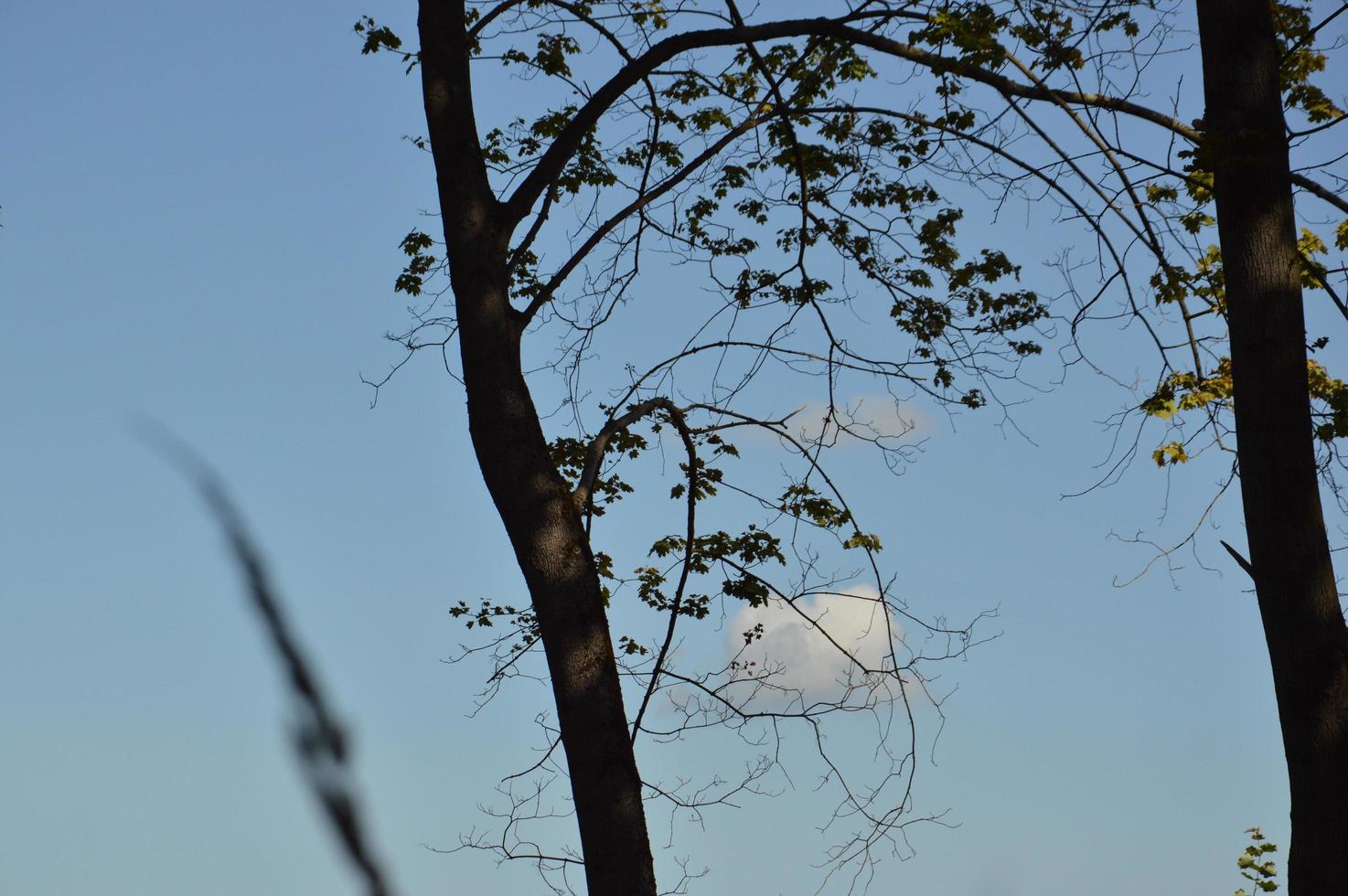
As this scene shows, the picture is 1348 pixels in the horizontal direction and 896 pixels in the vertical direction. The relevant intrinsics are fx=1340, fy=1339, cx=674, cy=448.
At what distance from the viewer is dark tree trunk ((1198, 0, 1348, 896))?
6.79 m

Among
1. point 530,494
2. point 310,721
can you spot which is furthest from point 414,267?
point 310,721

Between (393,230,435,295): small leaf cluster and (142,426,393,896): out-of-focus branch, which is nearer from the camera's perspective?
(142,426,393,896): out-of-focus branch

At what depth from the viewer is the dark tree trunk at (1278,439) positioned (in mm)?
6785

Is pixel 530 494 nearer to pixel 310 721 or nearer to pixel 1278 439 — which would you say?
pixel 1278 439

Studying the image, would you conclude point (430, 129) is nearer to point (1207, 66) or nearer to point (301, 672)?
point (1207, 66)

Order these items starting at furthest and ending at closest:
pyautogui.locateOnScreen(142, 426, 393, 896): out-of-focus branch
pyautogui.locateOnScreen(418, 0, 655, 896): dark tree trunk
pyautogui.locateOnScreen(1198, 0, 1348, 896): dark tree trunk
→ pyautogui.locateOnScreen(418, 0, 655, 896): dark tree trunk < pyautogui.locateOnScreen(1198, 0, 1348, 896): dark tree trunk < pyautogui.locateOnScreen(142, 426, 393, 896): out-of-focus branch

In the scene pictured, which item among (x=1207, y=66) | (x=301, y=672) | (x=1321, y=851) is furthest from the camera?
(x=1207, y=66)

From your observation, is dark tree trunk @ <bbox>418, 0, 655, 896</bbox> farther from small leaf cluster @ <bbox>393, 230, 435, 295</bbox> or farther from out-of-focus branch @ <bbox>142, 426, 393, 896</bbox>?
out-of-focus branch @ <bbox>142, 426, 393, 896</bbox>

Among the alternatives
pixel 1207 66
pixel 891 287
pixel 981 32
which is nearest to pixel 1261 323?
pixel 1207 66

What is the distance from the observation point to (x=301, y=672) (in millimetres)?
422

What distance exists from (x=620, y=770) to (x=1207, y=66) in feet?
16.5

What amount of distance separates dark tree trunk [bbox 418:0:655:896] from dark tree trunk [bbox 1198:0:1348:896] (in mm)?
3416

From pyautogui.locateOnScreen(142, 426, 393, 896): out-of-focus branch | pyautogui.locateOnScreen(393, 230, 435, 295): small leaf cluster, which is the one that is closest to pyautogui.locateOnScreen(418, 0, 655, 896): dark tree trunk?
pyautogui.locateOnScreen(393, 230, 435, 295): small leaf cluster

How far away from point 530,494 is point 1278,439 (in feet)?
13.0
